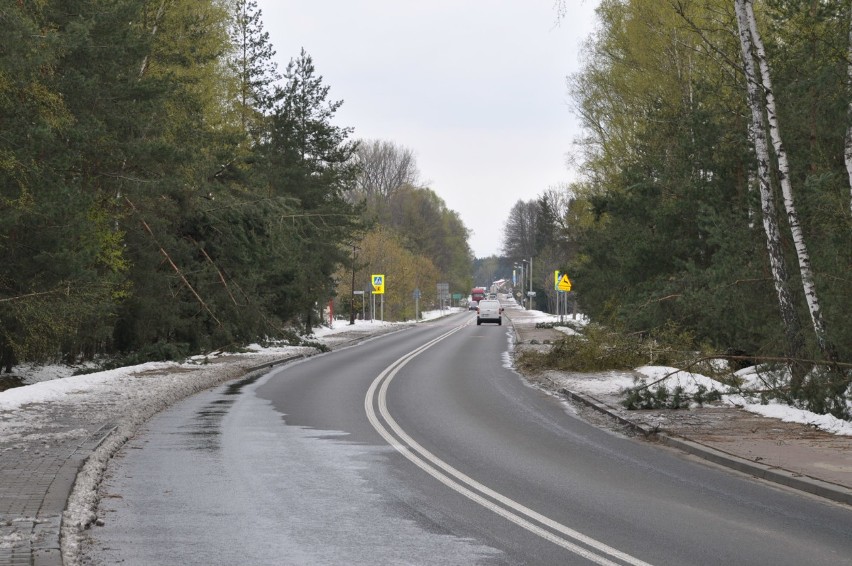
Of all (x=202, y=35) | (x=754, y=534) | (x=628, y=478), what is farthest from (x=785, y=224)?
(x=202, y=35)

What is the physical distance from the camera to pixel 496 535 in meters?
7.93

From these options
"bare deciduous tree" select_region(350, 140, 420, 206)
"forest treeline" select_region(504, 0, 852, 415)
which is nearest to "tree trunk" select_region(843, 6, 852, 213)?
"forest treeline" select_region(504, 0, 852, 415)

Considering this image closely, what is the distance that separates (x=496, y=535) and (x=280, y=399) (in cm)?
1232

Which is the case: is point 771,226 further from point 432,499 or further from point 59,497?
point 59,497

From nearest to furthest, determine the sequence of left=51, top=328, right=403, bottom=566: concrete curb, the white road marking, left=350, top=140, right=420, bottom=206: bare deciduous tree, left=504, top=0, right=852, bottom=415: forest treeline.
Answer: left=51, top=328, right=403, bottom=566: concrete curb
the white road marking
left=504, top=0, right=852, bottom=415: forest treeline
left=350, top=140, right=420, bottom=206: bare deciduous tree

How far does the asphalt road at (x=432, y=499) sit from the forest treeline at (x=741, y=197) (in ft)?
12.8

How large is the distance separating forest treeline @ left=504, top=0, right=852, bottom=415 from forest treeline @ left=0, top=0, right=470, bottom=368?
914cm

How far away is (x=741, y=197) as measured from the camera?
872 inches

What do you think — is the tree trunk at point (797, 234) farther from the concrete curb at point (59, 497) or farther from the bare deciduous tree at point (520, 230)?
the bare deciduous tree at point (520, 230)

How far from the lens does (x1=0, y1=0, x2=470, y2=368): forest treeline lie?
67.6 ft

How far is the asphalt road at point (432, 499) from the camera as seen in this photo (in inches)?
292

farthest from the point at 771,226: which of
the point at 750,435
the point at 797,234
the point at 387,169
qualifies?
the point at 387,169

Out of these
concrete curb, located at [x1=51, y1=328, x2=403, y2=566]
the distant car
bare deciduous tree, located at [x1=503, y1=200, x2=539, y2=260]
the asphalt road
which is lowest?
the asphalt road

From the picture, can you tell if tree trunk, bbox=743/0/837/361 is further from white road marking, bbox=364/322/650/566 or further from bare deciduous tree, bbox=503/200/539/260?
bare deciduous tree, bbox=503/200/539/260
